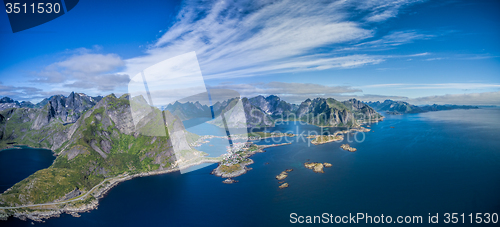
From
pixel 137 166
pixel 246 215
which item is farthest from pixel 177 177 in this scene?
pixel 246 215

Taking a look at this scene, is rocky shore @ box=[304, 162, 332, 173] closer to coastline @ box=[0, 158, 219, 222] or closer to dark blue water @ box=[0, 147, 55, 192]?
coastline @ box=[0, 158, 219, 222]

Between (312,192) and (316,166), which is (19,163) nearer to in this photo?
(312,192)

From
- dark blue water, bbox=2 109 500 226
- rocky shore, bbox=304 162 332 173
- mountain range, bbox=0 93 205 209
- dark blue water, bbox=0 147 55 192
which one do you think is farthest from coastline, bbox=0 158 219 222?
rocky shore, bbox=304 162 332 173

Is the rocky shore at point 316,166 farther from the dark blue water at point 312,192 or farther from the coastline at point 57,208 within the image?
the coastline at point 57,208

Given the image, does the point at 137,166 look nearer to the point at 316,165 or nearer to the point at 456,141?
the point at 316,165

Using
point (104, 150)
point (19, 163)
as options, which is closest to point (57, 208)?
point (104, 150)

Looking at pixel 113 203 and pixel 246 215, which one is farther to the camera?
pixel 113 203
